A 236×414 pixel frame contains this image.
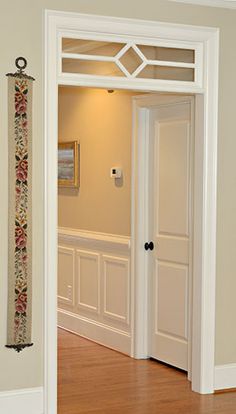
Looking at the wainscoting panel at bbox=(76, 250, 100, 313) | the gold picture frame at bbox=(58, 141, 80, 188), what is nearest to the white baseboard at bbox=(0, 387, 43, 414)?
the wainscoting panel at bbox=(76, 250, 100, 313)

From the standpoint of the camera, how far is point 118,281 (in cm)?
678

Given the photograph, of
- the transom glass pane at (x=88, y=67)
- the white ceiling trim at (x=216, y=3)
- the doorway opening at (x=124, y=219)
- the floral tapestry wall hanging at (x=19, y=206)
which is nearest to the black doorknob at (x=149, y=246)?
the doorway opening at (x=124, y=219)

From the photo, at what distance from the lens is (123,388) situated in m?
5.57

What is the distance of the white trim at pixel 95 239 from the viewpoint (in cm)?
670

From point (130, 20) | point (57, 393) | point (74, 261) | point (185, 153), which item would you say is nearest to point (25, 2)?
point (130, 20)

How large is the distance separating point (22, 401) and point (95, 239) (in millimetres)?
2437

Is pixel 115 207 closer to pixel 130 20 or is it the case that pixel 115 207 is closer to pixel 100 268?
pixel 100 268

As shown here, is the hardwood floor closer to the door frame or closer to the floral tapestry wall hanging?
the door frame

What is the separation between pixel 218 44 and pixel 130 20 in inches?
27.4

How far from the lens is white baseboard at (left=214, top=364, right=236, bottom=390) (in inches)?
217

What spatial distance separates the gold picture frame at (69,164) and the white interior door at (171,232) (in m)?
1.29

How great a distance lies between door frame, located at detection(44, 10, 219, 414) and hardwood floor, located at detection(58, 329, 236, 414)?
7.7 inches

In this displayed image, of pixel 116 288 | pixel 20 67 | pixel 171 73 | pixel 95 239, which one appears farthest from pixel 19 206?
pixel 95 239

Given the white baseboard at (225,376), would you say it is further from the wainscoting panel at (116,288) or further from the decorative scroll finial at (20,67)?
the decorative scroll finial at (20,67)
